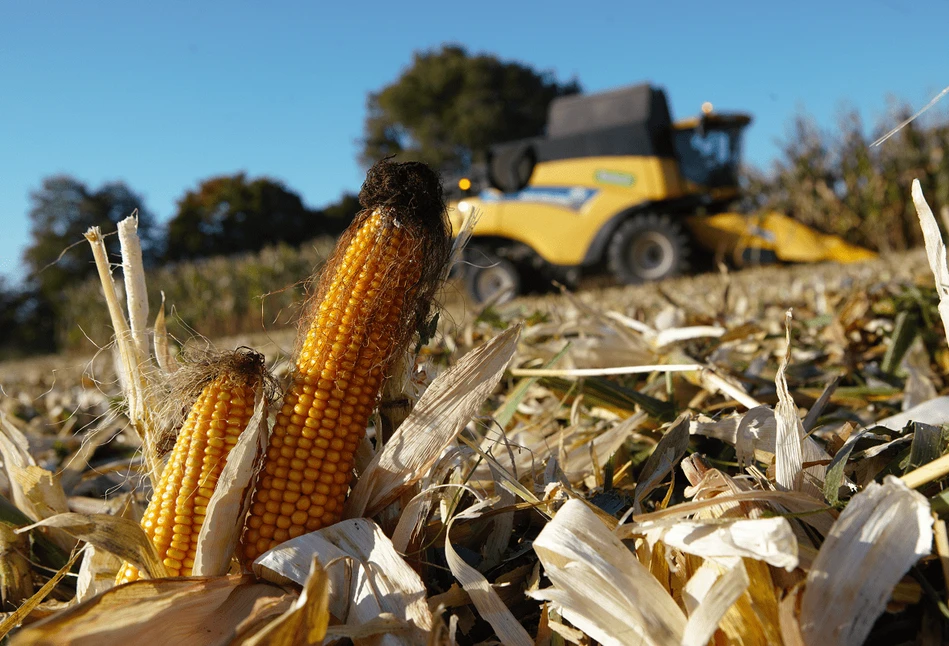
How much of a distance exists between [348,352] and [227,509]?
11.7 inches

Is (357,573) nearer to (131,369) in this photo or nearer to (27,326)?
(131,369)

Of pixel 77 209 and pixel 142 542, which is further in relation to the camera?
pixel 77 209

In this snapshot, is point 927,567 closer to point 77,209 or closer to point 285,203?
point 77,209

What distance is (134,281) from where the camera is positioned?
1352 millimetres

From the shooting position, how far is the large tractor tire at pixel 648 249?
12.2 metres

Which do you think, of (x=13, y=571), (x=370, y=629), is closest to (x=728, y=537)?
(x=370, y=629)

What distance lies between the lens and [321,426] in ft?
3.71

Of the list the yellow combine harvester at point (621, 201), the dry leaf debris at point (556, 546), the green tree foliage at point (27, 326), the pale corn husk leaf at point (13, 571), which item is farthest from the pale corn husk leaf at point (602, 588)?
the green tree foliage at point (27, 326)

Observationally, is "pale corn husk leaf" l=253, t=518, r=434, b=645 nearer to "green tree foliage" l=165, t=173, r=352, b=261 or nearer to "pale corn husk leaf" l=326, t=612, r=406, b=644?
"pale corn husk leaf" l=326, t=612, r=406, b=644

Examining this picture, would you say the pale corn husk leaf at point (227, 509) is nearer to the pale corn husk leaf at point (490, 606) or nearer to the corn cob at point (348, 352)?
the corn cob at point (348, 352)

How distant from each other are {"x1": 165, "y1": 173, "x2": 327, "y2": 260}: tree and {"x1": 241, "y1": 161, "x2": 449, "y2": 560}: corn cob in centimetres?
4317

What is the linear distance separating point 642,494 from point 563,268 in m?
12.5

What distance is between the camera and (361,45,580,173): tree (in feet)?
143

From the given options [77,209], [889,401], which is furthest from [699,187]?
[77,209]
